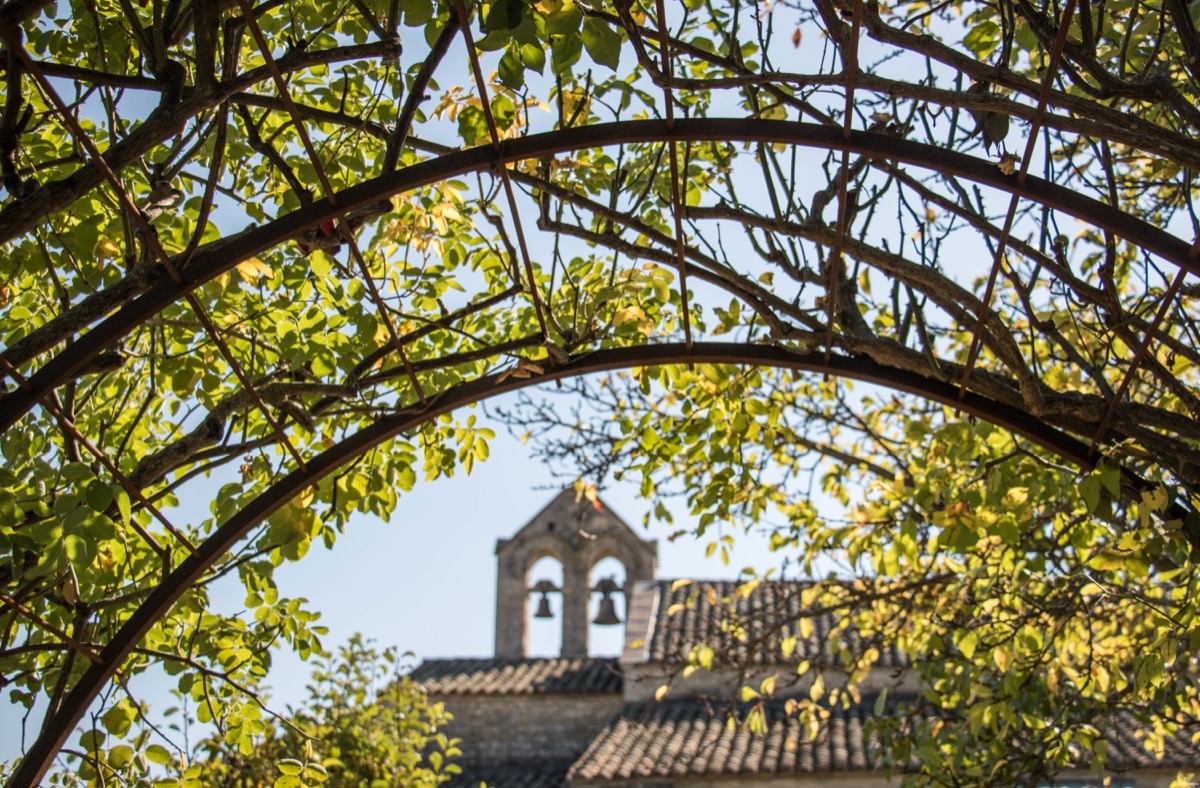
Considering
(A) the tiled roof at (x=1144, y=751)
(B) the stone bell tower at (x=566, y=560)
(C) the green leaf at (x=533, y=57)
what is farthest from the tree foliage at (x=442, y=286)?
(B) the stone bell tower at (x=566, y=560)

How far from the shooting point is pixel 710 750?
13.7 meters

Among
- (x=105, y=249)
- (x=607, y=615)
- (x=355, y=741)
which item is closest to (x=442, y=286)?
(x=105, y=249)

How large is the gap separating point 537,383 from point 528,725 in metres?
16.4

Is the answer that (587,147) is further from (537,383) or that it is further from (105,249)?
(105,249)

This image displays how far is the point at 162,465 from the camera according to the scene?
274 cm

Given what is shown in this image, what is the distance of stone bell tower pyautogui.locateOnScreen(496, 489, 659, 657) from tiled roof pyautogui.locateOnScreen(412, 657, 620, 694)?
46cm

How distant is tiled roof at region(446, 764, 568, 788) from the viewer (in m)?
16.9

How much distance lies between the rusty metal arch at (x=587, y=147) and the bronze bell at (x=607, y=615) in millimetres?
15910

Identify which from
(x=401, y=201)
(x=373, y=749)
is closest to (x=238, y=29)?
(x=401, y=201)

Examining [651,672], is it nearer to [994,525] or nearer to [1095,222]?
[994,525]

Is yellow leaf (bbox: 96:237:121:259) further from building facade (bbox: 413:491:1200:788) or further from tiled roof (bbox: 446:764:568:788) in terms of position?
tiled roof (bbox: 446:764:568:788)

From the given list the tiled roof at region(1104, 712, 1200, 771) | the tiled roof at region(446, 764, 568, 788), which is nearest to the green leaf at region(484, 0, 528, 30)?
the tiled roof at region(1104, 712, 1200, 771)

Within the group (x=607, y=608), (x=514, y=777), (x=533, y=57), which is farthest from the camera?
(x=607, y=608)

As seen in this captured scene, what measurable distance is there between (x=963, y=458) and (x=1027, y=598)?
156cm
